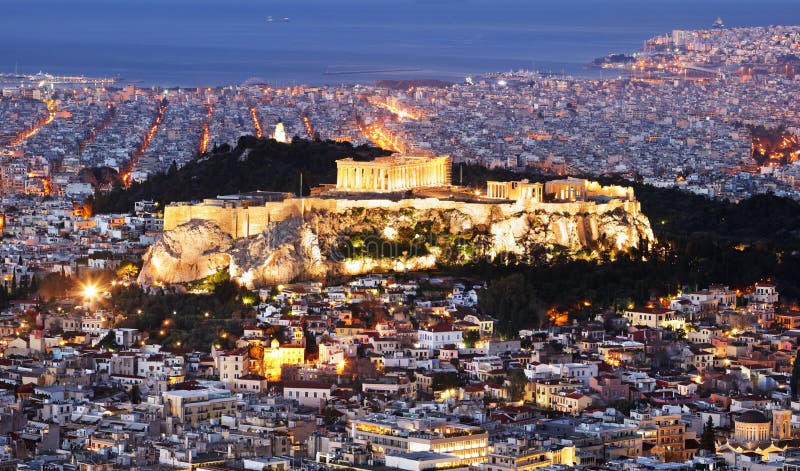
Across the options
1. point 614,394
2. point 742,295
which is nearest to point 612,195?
point 742,295

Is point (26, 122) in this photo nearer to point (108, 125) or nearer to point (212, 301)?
point (108, 125)

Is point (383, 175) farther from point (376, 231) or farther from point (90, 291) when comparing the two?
point (90, 291)

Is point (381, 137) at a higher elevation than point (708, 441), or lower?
higher

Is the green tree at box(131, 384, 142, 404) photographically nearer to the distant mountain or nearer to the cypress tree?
the cypress tree

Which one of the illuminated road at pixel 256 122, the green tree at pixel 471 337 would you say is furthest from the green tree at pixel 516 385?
the illuminated road at pixel 256 122

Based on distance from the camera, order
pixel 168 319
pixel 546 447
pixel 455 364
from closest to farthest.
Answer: pixel 546 447, pixel 455 364, pixel 168 319

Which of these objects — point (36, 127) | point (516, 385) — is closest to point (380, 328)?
point (516, 385)

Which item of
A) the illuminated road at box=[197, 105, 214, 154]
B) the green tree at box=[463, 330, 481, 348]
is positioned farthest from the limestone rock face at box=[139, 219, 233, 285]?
the illuminated road at box=[197, 105, 214, 154]
